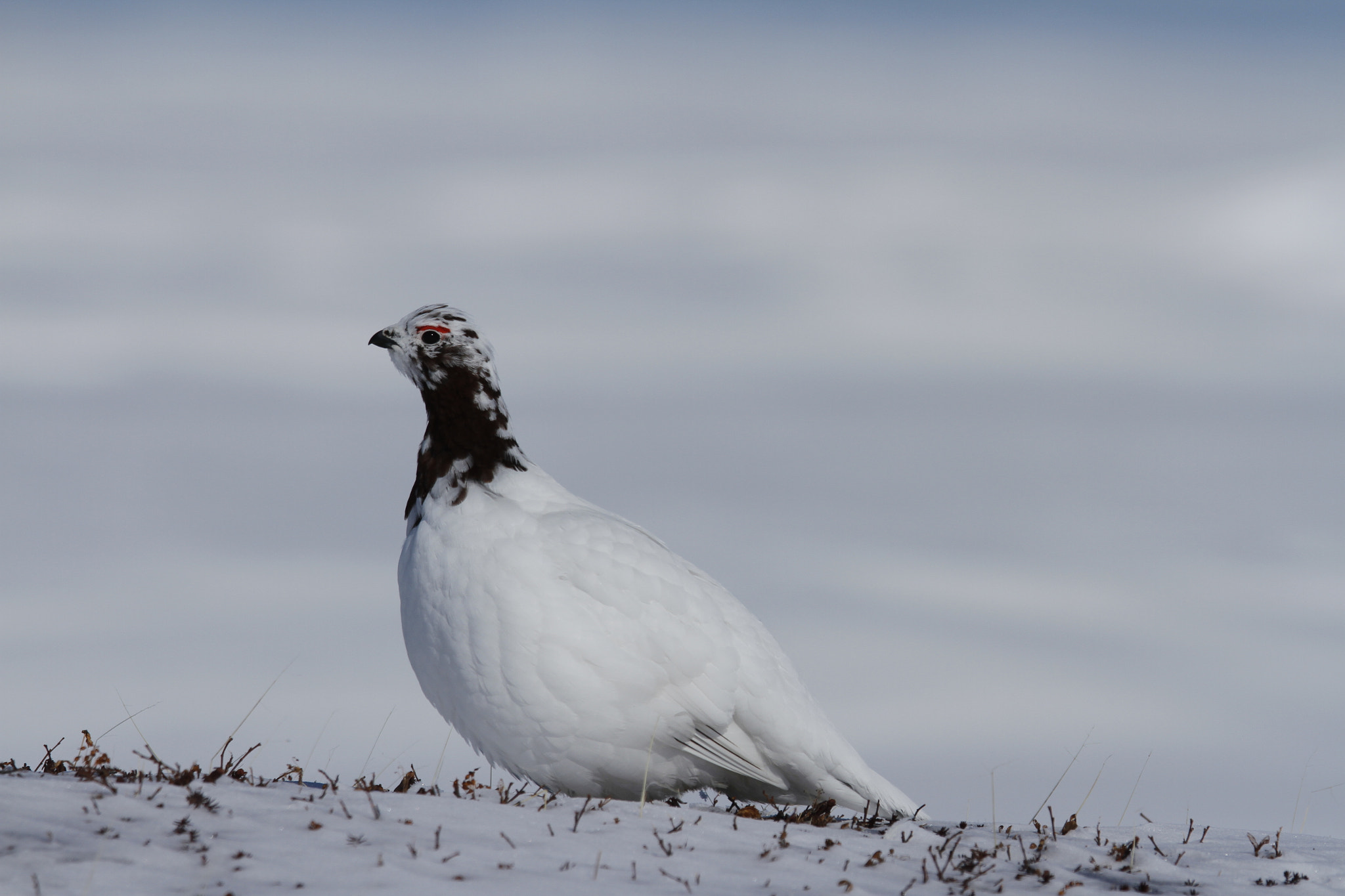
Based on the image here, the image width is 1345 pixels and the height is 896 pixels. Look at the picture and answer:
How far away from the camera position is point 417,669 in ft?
25.3

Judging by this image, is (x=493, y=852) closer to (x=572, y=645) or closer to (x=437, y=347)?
(x=572, y=645)

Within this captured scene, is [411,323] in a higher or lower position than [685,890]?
higher

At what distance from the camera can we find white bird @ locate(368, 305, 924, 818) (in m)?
7.15

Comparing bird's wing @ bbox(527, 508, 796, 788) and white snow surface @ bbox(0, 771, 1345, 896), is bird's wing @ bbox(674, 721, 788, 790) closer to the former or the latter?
bird's wing @ bbox(527, 508, 796, 788)

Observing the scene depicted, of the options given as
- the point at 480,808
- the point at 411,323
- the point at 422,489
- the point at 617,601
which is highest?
the point at 411,323

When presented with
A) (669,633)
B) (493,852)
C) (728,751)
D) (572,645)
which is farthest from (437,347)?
(493,852)

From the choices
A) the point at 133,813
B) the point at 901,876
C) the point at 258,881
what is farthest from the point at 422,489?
the point at 901,876

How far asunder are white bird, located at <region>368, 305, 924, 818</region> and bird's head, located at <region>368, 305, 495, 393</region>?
0.01 metres

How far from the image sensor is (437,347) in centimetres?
815

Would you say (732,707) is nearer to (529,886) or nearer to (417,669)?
(417,669)

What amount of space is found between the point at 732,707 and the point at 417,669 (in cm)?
203

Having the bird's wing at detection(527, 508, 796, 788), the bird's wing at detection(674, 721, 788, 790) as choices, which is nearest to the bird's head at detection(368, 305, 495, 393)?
the bird's wing at detection(527, 508, 796, 788)

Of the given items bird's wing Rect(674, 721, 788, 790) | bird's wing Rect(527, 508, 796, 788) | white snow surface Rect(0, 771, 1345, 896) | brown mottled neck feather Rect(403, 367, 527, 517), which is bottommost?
white snow surface Rect(0, 771, 1345, 896)

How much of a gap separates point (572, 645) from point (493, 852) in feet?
6.03
